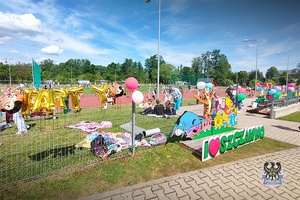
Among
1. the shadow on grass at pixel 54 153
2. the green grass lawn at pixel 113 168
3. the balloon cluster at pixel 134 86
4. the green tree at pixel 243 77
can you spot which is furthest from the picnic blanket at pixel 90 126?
the green tree at pixel 243 77

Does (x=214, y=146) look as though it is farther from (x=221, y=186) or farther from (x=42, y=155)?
(x=42, y=155)

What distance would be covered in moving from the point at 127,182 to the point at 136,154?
4.71ft

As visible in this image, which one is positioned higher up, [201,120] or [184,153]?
[201,120]

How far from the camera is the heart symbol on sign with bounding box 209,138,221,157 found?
530 centimetres

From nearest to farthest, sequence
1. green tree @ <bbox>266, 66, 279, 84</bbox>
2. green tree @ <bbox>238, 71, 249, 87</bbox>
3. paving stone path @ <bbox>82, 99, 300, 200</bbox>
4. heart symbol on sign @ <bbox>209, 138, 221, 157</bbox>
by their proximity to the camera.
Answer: paving stone path @ <bbox>82, 99, 300, 200</bbox> < heart symbol on sign @ <bbox>209, 138, 221, 157</bbox> < green tree @ <bbox>238, 71, 249, 87</bbox> < green tree @ <bbox>266, 66, 279, 84</bbox>

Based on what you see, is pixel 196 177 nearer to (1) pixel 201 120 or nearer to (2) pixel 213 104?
(1) pixel 201 120

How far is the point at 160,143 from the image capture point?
6434 millimetres

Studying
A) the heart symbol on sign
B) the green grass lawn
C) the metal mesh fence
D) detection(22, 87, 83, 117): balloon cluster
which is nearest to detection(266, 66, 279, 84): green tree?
the green grass lawn

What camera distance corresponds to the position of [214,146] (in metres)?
5.40

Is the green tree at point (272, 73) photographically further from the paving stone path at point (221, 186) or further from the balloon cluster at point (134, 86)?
the balloon cluster at point (134, 86)

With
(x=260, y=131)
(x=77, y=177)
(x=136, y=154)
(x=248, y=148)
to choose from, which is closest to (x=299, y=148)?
(x=260, y=131)

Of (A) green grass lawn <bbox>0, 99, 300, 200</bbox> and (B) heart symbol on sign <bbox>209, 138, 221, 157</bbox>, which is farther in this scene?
(B) heart symbol on sign <bbox>209, 138, 221, 157</bbox>

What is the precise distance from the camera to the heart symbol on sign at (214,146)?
17.4 feet

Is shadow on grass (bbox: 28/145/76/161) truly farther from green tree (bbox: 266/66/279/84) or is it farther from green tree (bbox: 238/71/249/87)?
green tree (bbox: 266/66/279/84)
